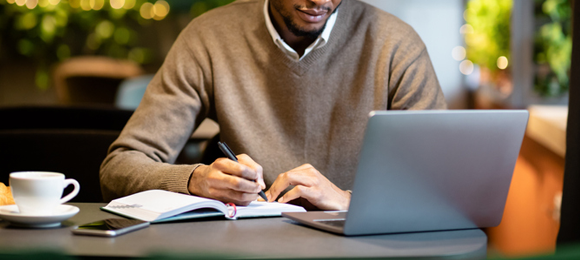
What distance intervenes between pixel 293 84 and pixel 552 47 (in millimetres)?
1606

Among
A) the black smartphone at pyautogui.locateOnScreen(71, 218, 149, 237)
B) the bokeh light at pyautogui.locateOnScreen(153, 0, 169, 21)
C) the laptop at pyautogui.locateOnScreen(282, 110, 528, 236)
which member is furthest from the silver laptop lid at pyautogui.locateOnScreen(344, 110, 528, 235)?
the bokeh light at pyautogui.locateOnScreen(153, 0, 169, 21)

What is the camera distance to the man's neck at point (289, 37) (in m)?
1.57

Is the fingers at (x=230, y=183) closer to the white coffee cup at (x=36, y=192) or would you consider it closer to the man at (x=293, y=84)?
the white coffee cup at (x=36, y=192)

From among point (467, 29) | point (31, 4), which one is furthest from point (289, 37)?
point (31, 4)

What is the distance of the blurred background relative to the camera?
92.1 inches

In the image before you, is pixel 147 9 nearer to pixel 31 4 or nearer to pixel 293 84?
pixel 31 4

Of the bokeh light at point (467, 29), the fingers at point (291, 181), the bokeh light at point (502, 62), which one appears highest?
the bokeh light at point (467, 29)

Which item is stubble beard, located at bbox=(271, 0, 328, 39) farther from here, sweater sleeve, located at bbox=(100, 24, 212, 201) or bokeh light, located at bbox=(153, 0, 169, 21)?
bokeh light, located at bbox=(153, 0, 169, 21)

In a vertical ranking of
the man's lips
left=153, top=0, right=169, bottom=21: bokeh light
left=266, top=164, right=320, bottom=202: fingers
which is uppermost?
left=153, top=0, right=169, bottom=21: bokeh light

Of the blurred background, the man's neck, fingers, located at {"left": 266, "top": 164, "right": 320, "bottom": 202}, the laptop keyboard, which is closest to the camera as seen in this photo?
the laptop keyboard

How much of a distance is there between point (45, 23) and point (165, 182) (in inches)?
142

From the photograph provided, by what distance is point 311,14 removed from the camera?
144 centimetres

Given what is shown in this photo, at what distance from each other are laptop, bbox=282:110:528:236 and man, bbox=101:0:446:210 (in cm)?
59

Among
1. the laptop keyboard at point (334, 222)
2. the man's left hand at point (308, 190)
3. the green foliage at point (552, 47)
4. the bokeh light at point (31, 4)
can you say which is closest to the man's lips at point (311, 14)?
the man's left hand at point (308, 190)
